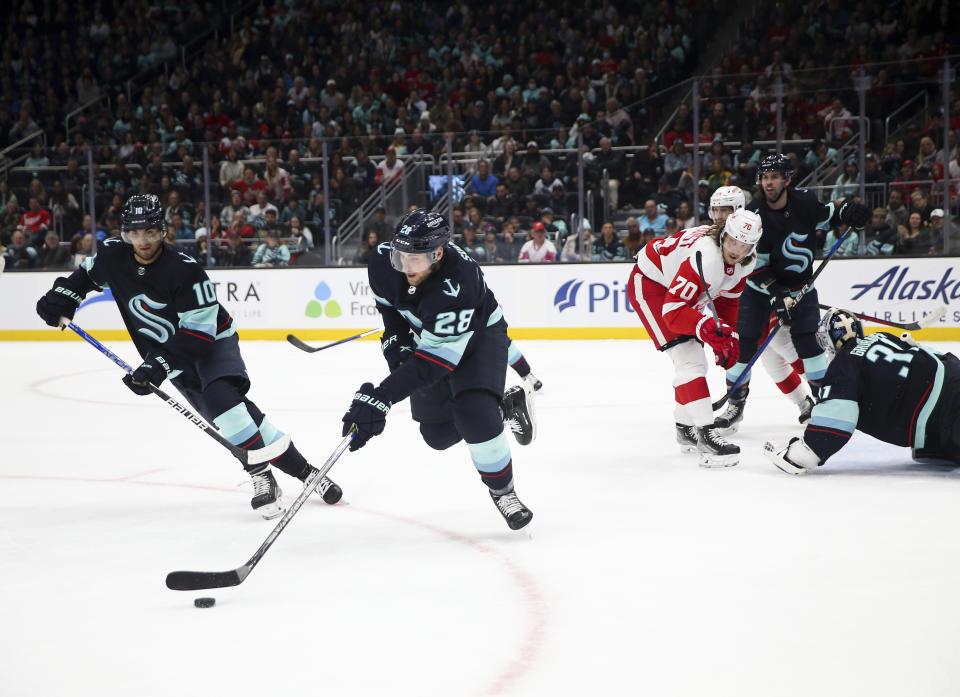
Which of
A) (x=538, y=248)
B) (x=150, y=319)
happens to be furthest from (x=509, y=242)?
(x=150, y=319)

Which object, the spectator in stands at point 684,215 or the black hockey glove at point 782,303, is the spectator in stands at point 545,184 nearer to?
the spectator in stands at point 684,215

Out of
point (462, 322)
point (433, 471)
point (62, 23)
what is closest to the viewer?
point (462, 322)

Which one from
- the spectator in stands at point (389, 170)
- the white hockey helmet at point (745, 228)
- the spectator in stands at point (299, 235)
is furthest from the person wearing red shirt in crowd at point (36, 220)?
the white hockey helmet at point (745, 228)

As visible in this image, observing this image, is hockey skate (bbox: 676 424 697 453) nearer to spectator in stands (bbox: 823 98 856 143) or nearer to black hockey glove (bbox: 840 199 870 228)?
black hockey glove (bbox: 840 199 870 228)

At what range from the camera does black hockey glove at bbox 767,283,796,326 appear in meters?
4.77

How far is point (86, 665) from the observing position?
222 cm

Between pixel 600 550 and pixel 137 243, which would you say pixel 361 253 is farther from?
pixel 600 550

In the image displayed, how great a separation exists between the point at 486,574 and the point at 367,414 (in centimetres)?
56

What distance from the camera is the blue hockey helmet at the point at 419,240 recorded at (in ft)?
9.34

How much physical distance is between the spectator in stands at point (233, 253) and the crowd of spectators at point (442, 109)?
0.08 feet

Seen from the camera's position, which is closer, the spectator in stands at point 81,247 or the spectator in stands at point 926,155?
the spectator in stands at point 926,155

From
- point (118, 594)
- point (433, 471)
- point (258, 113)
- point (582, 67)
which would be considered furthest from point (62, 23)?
point (118, 594)

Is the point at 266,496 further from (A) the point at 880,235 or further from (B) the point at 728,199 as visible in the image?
(A) the point at 880,235

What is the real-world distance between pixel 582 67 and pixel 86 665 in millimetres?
12053
